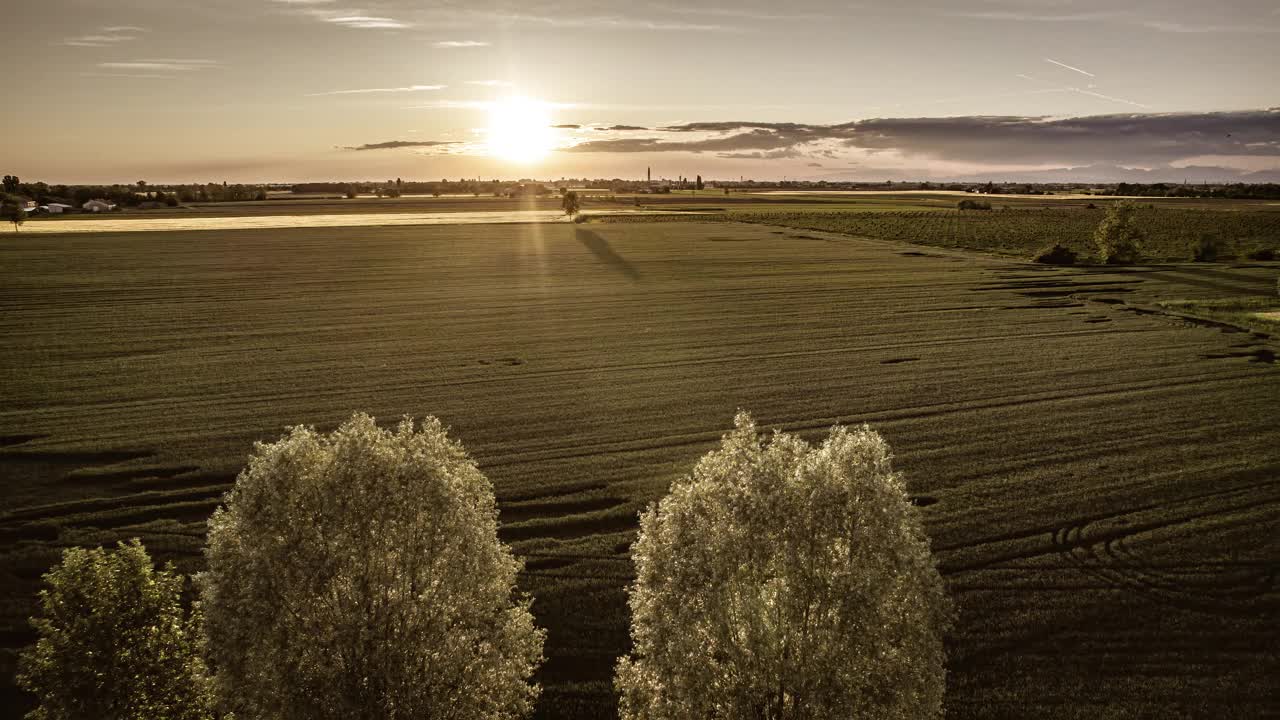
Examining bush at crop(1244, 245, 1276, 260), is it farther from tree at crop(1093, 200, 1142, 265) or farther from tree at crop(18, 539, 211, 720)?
tree at crop(18, 539, 211, 720)

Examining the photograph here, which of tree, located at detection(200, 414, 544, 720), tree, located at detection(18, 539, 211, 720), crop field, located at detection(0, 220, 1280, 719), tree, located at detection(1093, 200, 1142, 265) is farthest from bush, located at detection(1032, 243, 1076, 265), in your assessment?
tree, located at detection(18, 539, 211, 720)

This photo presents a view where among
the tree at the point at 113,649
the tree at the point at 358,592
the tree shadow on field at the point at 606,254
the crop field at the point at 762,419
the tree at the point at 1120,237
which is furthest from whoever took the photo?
the tree shadow on field at the point at 606,254

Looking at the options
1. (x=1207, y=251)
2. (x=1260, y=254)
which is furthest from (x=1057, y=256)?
(x=1260, y=254)

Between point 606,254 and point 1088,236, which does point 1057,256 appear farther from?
point 606,254

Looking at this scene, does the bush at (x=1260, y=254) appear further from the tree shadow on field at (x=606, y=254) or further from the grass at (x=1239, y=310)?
the tree shadow on field at (x=606, y=254)

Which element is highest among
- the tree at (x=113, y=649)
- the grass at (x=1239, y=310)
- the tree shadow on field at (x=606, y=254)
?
the tree shadow on field at (x=606, y=254)

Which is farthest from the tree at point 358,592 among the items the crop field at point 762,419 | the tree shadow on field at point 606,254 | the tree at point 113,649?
the tree shadow on field at point 606,254
